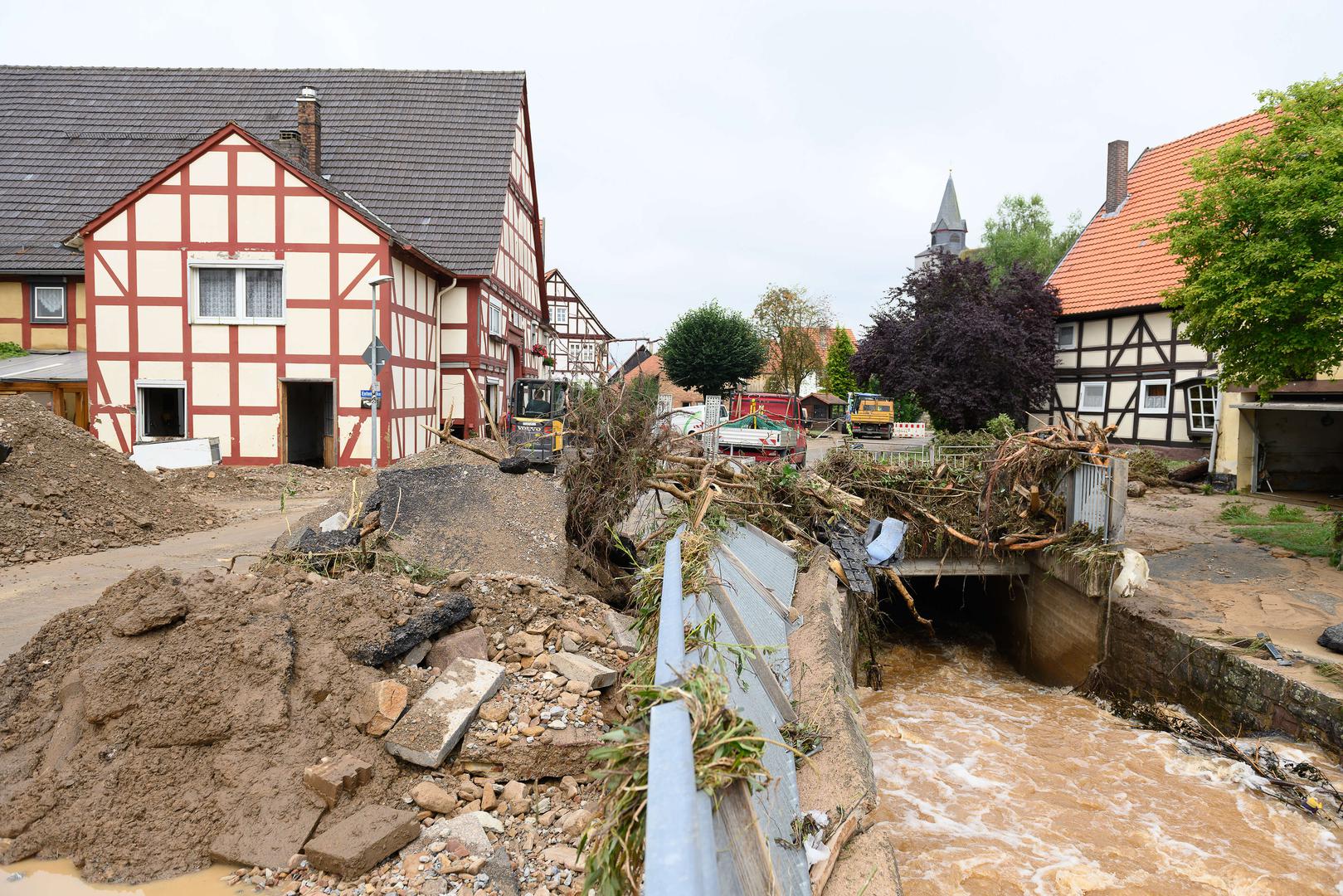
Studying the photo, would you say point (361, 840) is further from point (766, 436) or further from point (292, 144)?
point (292, 144)

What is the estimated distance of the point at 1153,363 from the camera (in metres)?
24.5

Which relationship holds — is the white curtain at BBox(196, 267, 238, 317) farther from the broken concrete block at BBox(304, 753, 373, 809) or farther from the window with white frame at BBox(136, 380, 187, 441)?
the broken concrete block at BBox(304, 753, 373, 809)

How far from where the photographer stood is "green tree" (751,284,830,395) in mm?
54312

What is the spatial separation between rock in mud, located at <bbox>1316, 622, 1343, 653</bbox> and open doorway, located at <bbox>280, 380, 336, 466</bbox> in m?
18.9

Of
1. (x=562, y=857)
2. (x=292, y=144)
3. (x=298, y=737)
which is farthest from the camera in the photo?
(x=292, y=144)

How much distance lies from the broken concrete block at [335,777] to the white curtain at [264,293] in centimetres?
1669

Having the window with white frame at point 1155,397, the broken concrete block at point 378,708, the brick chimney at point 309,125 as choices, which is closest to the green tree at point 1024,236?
the window with white frame at point 1155,397

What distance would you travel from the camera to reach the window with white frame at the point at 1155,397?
2408 centimetres

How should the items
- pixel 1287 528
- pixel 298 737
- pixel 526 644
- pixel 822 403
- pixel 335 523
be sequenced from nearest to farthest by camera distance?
1. pixel 298 737
2. pixel 526 644
3. pixel 335 523
4. pixel 1287 528
5. pixel 822 403

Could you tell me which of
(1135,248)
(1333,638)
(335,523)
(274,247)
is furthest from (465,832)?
(1135,248)

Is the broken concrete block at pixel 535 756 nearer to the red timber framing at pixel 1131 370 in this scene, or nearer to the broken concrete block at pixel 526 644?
the broken concrete block at pixel 526 644

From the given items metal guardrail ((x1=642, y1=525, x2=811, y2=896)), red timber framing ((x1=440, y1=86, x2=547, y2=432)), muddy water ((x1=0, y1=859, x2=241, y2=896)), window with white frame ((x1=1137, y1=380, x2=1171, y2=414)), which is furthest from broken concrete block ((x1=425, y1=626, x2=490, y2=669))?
window with white frame ((x1=1137, y1=380, x2=1171, y2=414))

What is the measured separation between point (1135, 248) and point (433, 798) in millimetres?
28422

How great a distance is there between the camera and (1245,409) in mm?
18094
